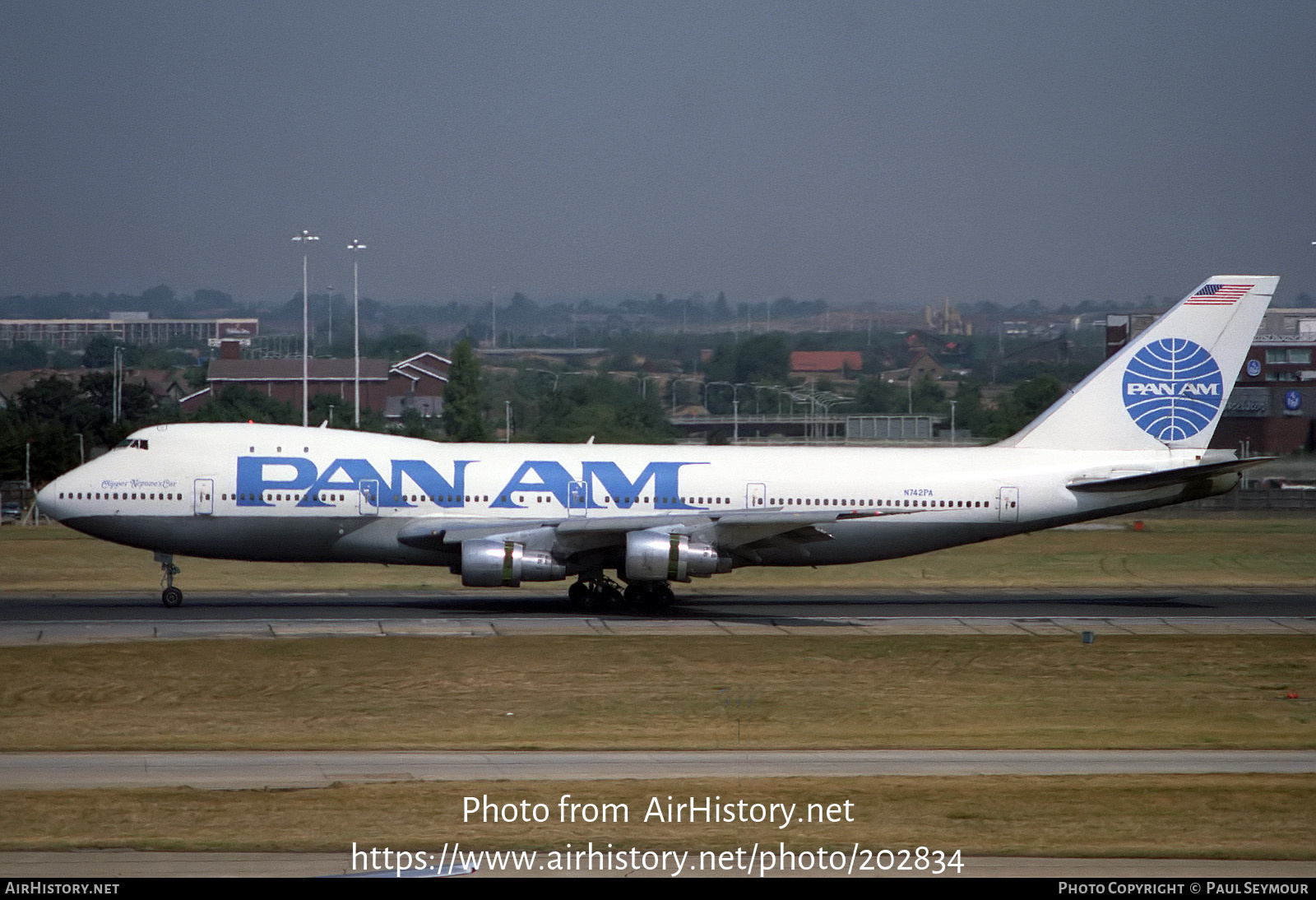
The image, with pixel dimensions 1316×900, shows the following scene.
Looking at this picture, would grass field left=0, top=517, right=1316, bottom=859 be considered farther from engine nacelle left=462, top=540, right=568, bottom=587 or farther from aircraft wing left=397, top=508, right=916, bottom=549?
aircraft wing left=397, top=508, right=916, bottom=549

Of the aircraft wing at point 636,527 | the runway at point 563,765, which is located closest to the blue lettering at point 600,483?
the aircraft wing at point 636,527

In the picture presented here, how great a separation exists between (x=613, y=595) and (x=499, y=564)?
3899mm

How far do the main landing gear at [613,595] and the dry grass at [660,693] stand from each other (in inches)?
222

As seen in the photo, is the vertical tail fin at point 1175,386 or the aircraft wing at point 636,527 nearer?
the aircraft wing at point 636,527

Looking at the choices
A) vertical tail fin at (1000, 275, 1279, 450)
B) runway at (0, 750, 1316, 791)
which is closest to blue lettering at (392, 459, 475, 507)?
vertical tail fin at (1000, 275, 1279, 450)

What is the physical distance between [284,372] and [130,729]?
10262 cm

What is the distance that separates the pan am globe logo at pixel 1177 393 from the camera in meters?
39.3

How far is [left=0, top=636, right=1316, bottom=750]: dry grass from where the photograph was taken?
21.7m

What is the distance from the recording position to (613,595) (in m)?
36.8

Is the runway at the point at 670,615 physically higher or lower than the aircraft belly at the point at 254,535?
→ lower

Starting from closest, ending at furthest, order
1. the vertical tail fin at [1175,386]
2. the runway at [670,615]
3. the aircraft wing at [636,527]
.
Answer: the runway at [670,615] → the aircraft wing at [636,527] → the vertical tail fin at [1175,386]

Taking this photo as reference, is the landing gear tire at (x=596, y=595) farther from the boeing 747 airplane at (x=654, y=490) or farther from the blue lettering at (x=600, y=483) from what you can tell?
the blue lettering at (x=600, y=483)
